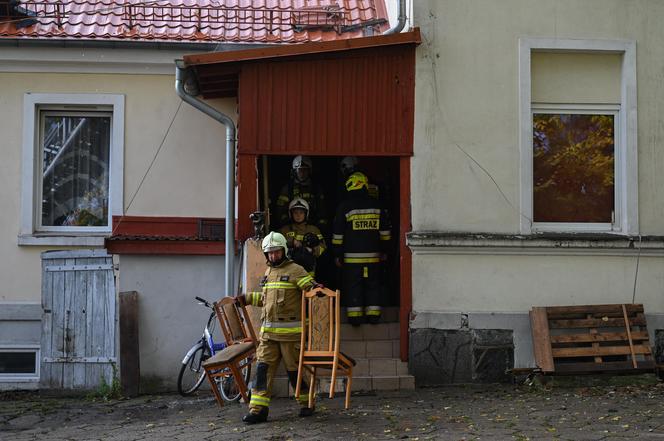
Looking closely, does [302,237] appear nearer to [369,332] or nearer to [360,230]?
[360,230]

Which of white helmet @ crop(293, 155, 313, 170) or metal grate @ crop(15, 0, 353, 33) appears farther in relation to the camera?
metal grate @ crop(15, 0, 353, 33)

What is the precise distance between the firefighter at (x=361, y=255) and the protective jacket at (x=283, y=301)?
1885 mm

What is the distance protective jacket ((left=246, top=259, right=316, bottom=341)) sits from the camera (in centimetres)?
955

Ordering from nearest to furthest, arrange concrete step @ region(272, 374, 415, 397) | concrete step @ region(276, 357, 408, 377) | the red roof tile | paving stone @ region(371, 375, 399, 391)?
concrete step @ region(272, 374, 415, 397) → paving stone @ region(371, 375, 399, 391) → concrete step @ region(276, 357, 408, 377) → the red roof tile

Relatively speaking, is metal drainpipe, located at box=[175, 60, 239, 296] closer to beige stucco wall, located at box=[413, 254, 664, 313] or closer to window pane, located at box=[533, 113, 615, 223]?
beige stucco wall, located at box=[413, 254, 664, 313]

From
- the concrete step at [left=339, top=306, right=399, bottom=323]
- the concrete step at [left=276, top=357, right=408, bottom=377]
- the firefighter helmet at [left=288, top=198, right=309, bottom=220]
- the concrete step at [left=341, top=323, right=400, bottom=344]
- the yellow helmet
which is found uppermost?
the yellow helmet

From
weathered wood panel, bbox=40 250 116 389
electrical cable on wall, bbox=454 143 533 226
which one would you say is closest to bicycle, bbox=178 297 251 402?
weathered wood panel, bbox=40 250 116 389

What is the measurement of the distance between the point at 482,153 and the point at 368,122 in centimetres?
139

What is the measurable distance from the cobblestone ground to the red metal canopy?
2.93 m

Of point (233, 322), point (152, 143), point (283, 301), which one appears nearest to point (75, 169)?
point (152, 143)

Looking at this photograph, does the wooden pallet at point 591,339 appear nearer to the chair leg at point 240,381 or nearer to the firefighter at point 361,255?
the firefighter at point 361,255

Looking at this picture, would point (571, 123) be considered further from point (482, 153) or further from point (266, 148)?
point (266, 148)

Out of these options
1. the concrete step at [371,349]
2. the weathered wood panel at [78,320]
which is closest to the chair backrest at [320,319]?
the concrete step at [371,349]

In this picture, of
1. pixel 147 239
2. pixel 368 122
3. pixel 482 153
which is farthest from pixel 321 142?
pixel 147 239
